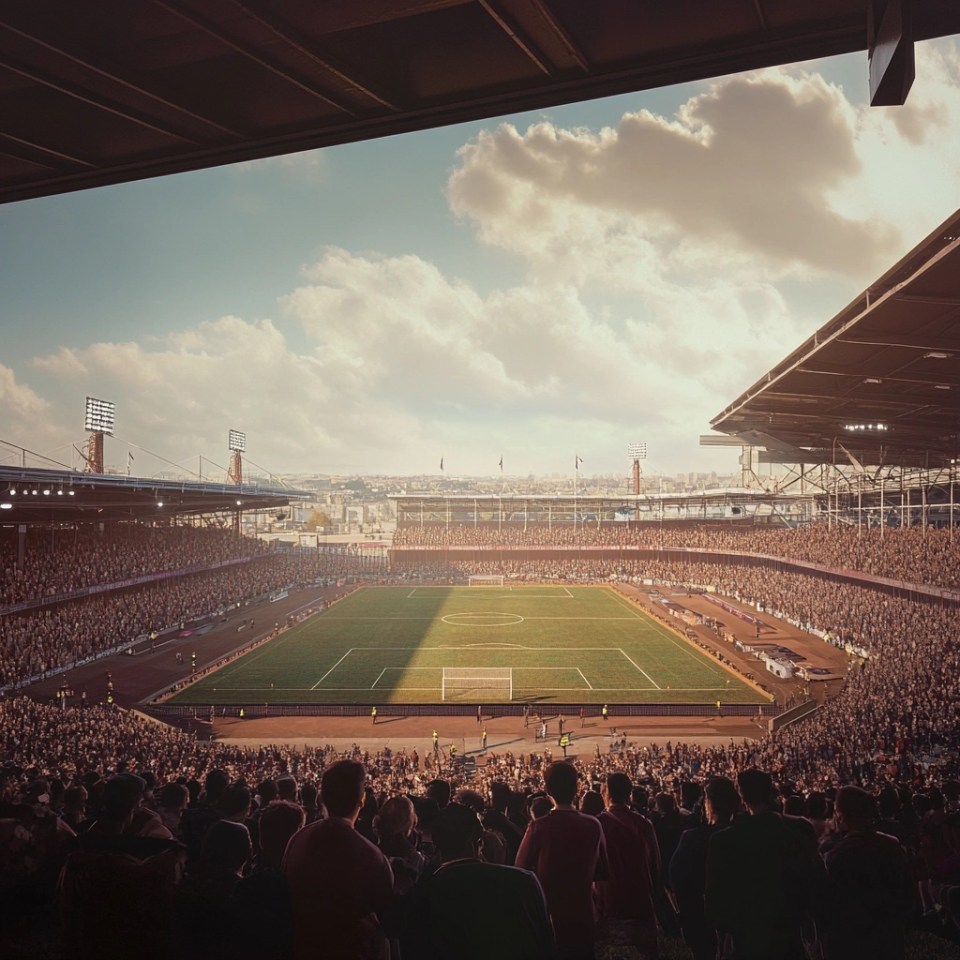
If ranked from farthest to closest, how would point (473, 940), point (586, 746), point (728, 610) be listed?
point (728, 610)
point (586, 746)
point (473, 940)

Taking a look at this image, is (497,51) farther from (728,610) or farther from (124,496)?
(728,610)

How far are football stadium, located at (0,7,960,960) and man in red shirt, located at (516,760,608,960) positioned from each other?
0.06ft

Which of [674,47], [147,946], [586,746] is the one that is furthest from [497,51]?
[586,746]

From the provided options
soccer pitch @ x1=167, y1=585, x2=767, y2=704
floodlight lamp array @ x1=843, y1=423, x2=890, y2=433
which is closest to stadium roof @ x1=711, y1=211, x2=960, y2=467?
floodlight lamp array @ x1=843, y1=423, x2=890, y2=433

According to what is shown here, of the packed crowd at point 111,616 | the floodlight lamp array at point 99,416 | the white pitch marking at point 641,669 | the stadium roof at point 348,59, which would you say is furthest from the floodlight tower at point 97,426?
the stadium roof at point 348,59

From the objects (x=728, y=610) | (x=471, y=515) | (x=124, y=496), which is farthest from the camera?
(x=471, y=515)

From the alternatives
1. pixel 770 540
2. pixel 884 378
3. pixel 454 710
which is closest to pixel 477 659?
pixel 454 710

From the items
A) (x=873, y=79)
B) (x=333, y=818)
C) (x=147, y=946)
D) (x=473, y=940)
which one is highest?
(x=873, y=79)

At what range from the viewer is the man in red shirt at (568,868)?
3768 mm

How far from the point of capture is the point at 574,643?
153 ft

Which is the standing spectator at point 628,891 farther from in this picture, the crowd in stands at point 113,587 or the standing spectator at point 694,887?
the crowd in stands at point 113,587

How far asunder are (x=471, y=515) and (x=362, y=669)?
6792 centimetres

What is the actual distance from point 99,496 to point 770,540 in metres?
58.9

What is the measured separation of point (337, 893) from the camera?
3.17m
